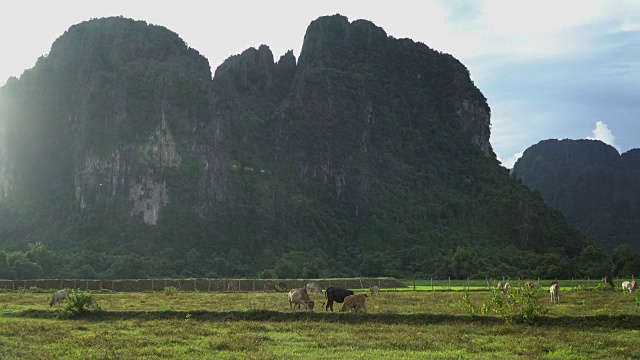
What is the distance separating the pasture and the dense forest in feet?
224

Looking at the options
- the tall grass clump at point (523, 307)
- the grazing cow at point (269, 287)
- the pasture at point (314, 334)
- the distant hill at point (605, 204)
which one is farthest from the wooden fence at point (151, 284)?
the distant hill at point (605, 204)

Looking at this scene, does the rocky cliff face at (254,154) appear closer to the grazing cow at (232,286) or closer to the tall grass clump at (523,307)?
the grazing cow at (232,286)

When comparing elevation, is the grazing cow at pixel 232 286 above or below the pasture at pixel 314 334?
below

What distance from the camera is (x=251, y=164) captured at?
479 ft

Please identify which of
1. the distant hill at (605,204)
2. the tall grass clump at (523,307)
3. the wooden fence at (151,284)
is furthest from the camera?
the distant hill at (605,204)

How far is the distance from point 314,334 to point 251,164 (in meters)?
126

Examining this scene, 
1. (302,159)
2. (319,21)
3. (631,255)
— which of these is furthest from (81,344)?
(319,21)

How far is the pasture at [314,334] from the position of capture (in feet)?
57.3

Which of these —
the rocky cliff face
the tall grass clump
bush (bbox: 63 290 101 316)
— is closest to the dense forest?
the rocky cliff face

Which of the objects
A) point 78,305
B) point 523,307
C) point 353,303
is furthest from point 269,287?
point 523,307

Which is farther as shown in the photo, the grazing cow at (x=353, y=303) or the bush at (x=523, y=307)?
the grazing cow at (x=353, y=303)

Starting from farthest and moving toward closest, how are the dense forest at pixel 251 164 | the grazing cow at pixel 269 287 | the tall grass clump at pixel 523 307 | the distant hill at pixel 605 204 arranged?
the distant hill at pixel 605 204 → the dense forest at pixel 251 164 → the grazing cow at pixel 269 287 → the tall grass clump at pixel 523 307

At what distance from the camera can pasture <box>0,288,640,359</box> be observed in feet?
57.3

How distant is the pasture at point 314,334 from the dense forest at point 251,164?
68.4m
